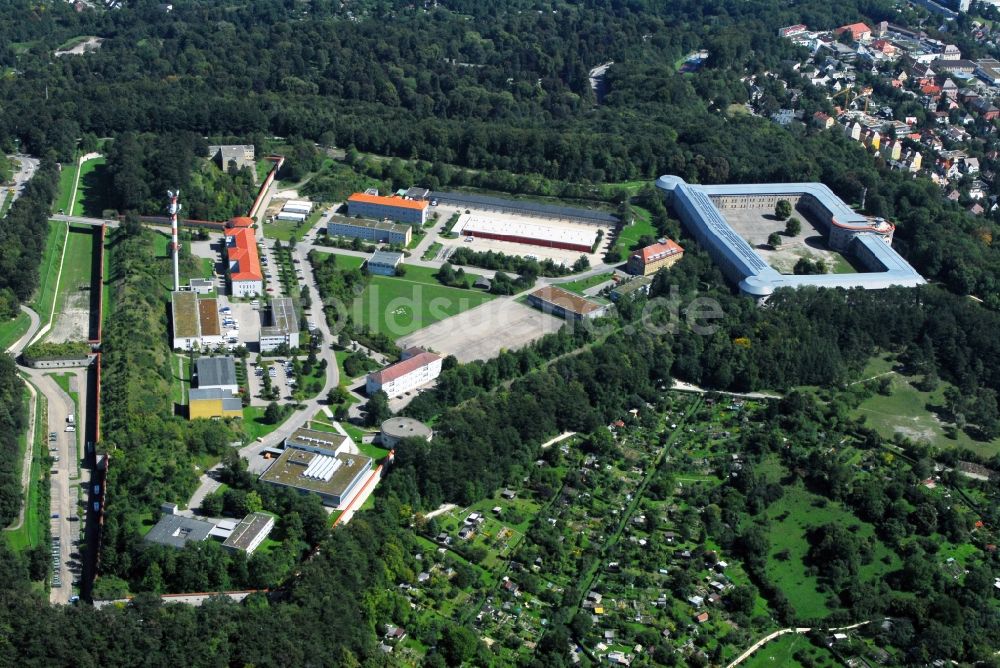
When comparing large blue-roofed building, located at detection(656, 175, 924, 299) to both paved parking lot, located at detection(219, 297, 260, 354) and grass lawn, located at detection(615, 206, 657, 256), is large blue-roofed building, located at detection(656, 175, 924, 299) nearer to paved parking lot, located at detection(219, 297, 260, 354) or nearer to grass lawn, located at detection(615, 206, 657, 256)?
grass lawn, located at detection(615, 206, 657, 256)

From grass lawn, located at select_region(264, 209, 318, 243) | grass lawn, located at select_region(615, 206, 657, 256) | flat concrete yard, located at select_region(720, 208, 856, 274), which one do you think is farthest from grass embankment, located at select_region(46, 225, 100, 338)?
flat concrete yard, located at select_region(720, 208, 856, 274)

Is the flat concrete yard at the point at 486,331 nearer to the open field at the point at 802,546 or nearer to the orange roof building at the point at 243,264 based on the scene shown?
the orange roof building at the point at 243,264

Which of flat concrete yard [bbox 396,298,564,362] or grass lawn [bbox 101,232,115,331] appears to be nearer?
flat concrete yard [bbox 396,298,564,362]

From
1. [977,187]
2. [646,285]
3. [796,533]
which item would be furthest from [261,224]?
[977,187]

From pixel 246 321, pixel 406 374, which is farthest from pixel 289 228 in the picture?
pixel 406 374

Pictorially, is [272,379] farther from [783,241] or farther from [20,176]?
[783,241]

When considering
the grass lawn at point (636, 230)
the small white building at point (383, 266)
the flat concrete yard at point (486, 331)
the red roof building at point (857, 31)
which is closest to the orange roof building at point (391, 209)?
the small white building at point (383, 266)
